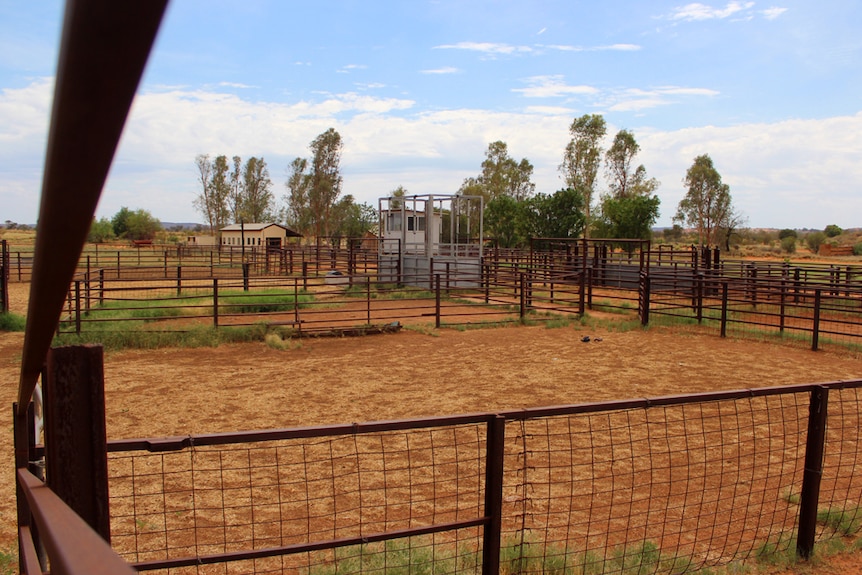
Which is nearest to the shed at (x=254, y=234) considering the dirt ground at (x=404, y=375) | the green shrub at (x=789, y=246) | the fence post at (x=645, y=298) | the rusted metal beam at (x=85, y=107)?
the fence post at (x=645, y=298)

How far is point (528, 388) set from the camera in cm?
825

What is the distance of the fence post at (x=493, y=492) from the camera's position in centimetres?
295

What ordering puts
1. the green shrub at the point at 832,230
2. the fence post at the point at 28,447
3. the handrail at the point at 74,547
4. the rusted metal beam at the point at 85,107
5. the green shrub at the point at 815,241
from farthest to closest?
the green shrub at the point at 832,230 → the green shrub at the point at 815,241 → the fence post at the point at 28,447 → the handrail at the point at 74,547 → the rusted metal beam at the point at 85,107

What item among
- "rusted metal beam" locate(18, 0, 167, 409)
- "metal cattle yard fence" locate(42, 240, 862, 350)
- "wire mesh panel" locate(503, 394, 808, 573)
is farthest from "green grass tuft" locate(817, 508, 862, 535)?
"metal cattle yard fence" locate(42, 240, 862, 350)

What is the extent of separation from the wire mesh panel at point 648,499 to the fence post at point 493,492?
203 millimetres

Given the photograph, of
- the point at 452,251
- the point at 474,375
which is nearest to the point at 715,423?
the point at 474,375

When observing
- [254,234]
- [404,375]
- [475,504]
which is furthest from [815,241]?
[475,504]

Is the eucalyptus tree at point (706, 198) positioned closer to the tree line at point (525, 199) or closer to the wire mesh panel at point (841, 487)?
the tree line at point (525, 199)

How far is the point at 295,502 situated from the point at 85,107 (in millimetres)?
4489

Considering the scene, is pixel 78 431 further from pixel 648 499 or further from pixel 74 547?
pixel 648 499

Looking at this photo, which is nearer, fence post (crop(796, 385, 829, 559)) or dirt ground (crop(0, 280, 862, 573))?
fence post (crop(796, 385, 829, 559))

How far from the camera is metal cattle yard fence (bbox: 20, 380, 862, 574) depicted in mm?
3121

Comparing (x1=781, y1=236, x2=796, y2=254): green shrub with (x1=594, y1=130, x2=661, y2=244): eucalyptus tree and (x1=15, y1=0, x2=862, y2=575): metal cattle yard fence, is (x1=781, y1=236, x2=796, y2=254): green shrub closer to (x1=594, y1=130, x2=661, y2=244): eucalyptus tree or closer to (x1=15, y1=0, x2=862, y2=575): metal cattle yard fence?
(x1=594, y1=130, x2=661, y2=244): eucalyptus tree

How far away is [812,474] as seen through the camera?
12.4 feet
